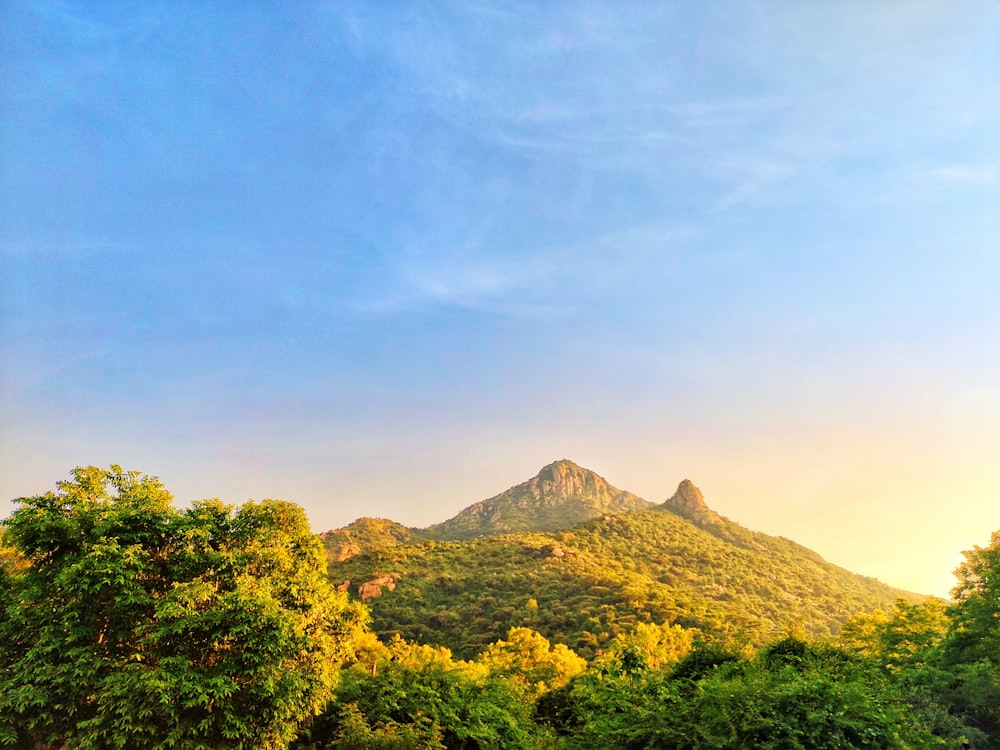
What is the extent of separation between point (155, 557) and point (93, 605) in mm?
1876

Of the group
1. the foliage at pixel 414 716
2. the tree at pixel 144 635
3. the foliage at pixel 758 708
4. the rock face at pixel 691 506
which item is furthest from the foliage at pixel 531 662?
the rock face at pixel 691 506

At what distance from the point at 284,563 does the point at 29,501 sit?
743 centimetres

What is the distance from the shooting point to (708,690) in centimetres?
1403

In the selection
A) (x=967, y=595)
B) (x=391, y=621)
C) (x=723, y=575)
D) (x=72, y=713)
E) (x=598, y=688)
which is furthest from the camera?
(x=723, y=575)

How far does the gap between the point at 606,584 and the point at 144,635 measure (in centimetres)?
7182

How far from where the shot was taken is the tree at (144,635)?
14.7 meters

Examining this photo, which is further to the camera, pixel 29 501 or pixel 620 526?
pixel 620 526

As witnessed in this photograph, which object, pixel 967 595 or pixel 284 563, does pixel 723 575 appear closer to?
pixel 967 595

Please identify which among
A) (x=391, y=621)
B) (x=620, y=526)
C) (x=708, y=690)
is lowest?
(x=391, y=621)

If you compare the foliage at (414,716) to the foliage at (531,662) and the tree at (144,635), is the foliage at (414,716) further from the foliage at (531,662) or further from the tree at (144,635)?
the foliage at (531,662)

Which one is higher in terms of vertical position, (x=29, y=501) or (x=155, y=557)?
(x=29, y=501)

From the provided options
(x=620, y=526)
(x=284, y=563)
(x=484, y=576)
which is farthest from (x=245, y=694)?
(x=620, y=526)

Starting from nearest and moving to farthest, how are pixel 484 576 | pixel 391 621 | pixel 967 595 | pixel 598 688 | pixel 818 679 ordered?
1. pixel 818 679
2. pixel 598 688
3. pixel 967 595
4. pixel 391 621
5. pixel 484 576

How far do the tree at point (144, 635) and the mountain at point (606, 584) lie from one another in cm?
1718
